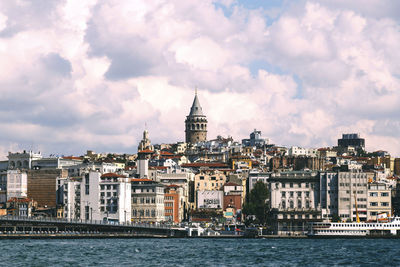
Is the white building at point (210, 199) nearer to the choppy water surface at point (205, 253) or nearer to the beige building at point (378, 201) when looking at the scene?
the beige building at point (378, 201)

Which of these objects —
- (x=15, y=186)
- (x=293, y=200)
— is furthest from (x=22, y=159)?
(x=293, y=200)

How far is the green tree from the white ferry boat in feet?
49.4

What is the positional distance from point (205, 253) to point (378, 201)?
5259 cm

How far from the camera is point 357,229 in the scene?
134m

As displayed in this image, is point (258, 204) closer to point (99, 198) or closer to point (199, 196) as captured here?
point (199, 196)

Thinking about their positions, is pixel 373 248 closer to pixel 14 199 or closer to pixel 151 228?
pixel 151 228

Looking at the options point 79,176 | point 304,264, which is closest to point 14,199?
point 79,176

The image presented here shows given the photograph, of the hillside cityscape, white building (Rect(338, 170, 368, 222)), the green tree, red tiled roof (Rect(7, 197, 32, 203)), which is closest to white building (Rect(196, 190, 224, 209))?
the hillside cityscape

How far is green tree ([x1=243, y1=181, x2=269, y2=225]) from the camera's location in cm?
14812

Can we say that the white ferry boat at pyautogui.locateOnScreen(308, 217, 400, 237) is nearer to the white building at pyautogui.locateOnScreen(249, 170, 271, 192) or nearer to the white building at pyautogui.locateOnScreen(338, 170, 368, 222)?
the white building at pyautogui.locateOnScreen(338, 170, 368, 222)

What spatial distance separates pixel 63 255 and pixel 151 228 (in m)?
43.2

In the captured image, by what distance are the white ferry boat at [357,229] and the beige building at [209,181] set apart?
4146 cm

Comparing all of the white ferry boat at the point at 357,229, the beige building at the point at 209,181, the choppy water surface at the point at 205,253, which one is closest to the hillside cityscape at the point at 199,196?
the beige building at the point at 209,181

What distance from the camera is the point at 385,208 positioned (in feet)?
470
